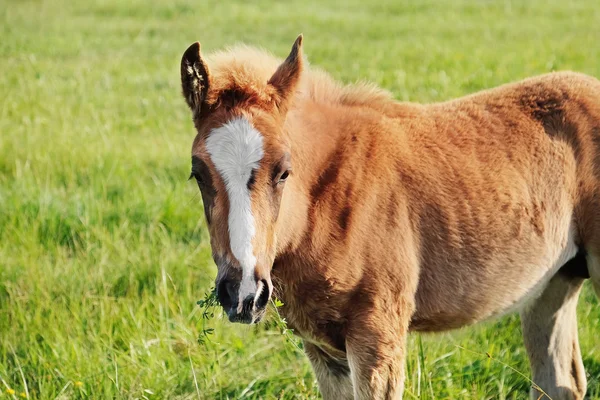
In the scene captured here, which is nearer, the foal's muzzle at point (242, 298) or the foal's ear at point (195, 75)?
the foal's muzzle at point (242, 298)

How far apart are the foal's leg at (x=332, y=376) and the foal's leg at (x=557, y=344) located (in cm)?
105

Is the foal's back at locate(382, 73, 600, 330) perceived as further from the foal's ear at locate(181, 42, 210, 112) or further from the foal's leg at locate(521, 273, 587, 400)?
the foal's ear at locate(181, 42, 210, 112)

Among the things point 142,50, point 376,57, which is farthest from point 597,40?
point 142,50

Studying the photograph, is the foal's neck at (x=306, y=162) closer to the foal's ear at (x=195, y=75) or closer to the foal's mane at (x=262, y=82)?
the foal's mane at (x=262, y=82)

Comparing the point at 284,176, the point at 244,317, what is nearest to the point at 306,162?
the point at 284,176

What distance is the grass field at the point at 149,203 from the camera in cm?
398

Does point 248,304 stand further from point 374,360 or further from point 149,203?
point 149,203

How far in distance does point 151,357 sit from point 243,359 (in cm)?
47

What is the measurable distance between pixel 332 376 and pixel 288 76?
4.49ft

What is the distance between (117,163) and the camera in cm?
662

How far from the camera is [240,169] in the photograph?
2826 millimetres

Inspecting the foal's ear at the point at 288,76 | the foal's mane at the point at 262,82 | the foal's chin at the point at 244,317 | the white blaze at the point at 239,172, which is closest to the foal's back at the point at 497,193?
the foal's mane at the point at 262,82

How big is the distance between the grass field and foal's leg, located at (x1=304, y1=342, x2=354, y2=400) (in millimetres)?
254

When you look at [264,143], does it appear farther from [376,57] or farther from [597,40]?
[597,40]
